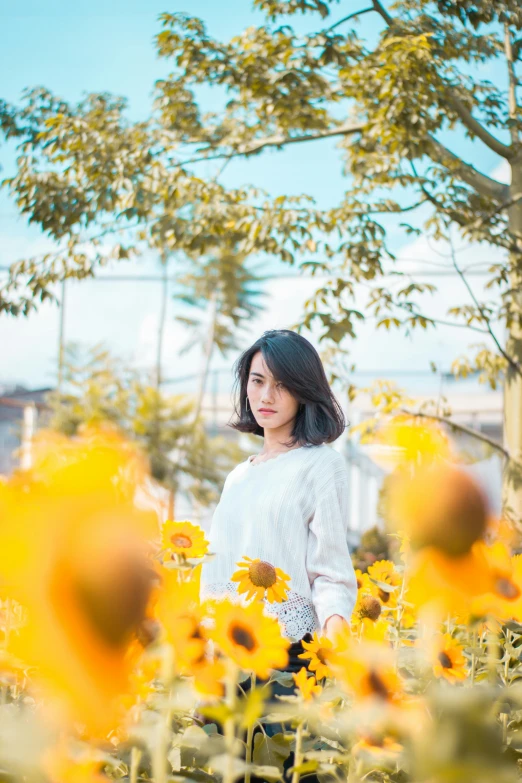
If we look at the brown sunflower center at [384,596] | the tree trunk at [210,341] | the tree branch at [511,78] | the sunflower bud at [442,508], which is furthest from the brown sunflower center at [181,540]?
the tree trunk at [210,341]

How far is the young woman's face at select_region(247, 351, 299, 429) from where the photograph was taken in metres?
Result: 1.45

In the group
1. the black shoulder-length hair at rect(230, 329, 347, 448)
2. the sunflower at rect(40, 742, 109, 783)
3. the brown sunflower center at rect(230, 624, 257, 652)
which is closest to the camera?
the sunflower at rect(40, 742, 109, 783)

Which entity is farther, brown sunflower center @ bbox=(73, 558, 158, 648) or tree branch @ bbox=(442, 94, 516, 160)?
tree branch @ bbox=(442, 94, 516, 160)

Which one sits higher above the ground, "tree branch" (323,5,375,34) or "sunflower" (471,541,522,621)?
"tree branch" (323,5,375,34)

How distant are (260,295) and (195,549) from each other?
61.6ft

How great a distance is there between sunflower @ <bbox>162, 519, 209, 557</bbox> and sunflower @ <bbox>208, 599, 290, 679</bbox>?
0.28 meters

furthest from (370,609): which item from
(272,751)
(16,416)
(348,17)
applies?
(16,416)

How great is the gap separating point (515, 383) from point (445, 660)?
107 inches

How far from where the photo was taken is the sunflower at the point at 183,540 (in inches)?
36.5

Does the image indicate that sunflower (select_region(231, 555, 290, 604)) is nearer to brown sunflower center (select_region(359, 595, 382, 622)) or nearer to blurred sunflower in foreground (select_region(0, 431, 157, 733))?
brown sunflower center (select_region(359, 595, 382, 622))

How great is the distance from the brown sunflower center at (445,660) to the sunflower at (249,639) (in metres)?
0.19

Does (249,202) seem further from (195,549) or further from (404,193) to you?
(195,549)

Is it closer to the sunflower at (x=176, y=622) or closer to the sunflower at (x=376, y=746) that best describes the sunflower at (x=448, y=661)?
the sunflower at (x=376, y=746)

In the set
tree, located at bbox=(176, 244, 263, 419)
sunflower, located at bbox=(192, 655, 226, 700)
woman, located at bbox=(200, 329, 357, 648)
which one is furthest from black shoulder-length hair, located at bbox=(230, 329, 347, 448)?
tree, located at bbox=(176, 244, 263, 419)
